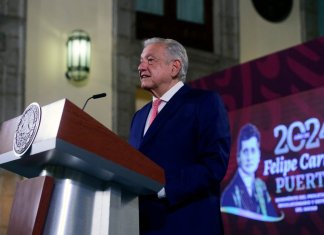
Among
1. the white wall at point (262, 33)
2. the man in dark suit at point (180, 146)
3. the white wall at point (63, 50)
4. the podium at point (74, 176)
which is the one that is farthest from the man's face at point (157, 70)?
the white wall at point (262, 33)

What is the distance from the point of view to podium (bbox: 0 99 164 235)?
1.93m

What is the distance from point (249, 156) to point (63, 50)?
9.59ft

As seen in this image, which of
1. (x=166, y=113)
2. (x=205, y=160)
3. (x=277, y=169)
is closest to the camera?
(x=205, y=160)

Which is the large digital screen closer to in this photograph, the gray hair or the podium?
the gray hair

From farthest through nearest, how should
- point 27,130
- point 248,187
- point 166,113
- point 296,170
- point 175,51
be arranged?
point 248,187, point 296,170, point 175,51, point 166,113, point 27,130

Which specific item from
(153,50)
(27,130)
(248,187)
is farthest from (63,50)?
(27,130)

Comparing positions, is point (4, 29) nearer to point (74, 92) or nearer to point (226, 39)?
point (74, 92)

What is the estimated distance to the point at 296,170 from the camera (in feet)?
18.9

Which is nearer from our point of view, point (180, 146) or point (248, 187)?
point (180, 146)

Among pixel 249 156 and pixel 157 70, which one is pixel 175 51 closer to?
pixel 157 70

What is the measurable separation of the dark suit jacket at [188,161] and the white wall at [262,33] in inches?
292

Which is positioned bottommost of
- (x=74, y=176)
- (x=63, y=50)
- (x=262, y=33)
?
(x=74, y=176)

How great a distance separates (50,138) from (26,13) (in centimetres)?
638

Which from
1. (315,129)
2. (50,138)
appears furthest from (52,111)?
(315,129)
